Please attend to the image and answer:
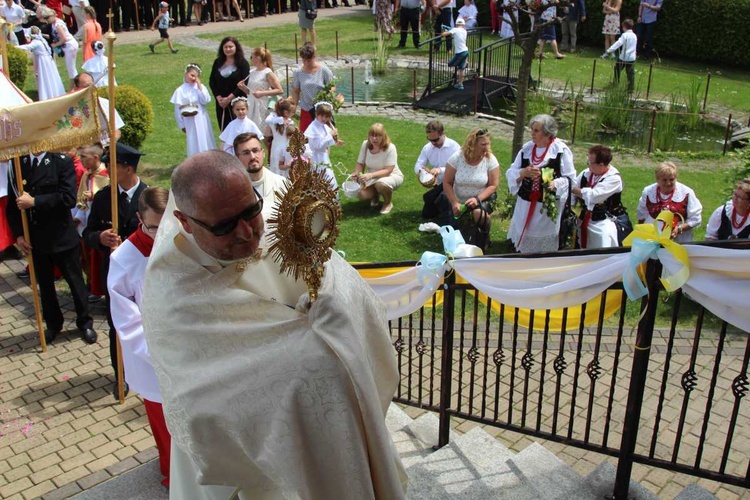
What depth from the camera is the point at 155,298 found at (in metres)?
2.44

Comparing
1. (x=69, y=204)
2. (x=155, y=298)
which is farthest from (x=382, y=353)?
(x=69, y=204)

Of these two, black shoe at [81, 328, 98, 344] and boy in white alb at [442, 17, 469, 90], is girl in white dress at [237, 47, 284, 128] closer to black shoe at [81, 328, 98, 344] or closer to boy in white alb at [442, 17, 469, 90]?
black shoe at [81, 328, 98, 344]

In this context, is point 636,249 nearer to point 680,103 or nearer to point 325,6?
point 680,103

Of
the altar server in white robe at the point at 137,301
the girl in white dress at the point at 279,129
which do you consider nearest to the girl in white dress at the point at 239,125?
the girl in white dress at the point at 279,129

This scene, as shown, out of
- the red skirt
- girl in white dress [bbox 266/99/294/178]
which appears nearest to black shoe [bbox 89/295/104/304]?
the red skirt

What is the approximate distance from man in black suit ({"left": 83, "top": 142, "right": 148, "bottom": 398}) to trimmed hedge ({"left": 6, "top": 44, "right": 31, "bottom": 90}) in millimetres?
10581

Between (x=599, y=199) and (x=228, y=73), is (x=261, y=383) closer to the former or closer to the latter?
(x=599, y=199)

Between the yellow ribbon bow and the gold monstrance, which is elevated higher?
the gold monstrance

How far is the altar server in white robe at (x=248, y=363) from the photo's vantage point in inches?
88.5

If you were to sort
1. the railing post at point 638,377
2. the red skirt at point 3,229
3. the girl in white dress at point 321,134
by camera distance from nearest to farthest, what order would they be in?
1. the railing post at point 638,377
2. the red skirt at point 3,229
3. the girl in white dress at point 321,134

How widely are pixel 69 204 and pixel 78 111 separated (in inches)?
46.6

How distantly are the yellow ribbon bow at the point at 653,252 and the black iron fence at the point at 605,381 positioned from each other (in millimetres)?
69

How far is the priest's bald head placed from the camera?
7.84ft

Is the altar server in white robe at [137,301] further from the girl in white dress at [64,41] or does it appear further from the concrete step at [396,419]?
the girl in white dress at [64,41]
